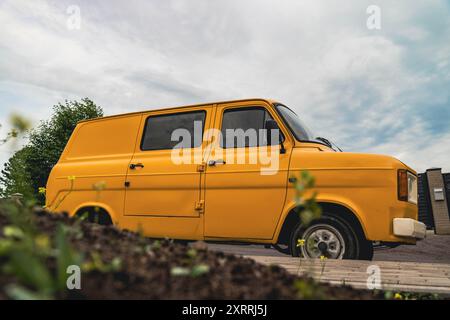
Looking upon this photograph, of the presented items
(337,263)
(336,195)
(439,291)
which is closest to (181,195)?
(336,195)

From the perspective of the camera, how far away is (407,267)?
3.89 metres

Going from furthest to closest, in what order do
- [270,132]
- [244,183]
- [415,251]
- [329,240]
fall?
[415,251] → [270,132] → [244,183] → [329,240]

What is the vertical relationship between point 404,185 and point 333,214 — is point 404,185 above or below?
above

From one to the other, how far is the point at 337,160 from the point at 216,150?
159 cm

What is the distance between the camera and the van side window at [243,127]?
5707mm

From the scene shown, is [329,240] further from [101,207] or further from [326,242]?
[101,207]

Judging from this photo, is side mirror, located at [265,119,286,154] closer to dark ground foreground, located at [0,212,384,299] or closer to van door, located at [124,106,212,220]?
van door, located at [124,106,212,220]

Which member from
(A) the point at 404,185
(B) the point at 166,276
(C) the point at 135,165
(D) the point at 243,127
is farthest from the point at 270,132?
(B) the point at 166,276

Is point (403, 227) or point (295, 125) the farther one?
point (295, 125)

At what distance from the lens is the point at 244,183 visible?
552 centimetres

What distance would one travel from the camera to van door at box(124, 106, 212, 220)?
19.2 feet

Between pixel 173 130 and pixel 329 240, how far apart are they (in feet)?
9.07

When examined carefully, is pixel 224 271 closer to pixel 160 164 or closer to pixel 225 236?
pixel 225 236
